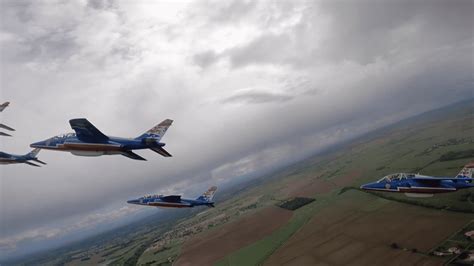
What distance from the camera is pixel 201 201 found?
5984 centimetres

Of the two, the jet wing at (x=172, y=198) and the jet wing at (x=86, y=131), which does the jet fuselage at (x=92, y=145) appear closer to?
the jet wing at (x=86, y=131)

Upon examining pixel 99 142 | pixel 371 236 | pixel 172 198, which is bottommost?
pixel 371 236

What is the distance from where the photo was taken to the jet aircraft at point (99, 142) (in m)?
26.0

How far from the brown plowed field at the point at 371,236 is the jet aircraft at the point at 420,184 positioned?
3488cm

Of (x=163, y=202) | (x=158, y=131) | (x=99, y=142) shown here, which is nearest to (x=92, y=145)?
(x=99, y=142)

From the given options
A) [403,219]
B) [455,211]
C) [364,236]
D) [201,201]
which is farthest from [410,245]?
[201,201]

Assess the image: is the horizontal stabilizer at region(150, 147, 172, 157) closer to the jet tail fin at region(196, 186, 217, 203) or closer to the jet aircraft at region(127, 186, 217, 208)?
the jet aircraft at region(127, 186, 217, 208)

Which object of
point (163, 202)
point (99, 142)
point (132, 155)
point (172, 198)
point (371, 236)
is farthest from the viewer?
point (371, 236)

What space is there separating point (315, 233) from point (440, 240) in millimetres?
41587

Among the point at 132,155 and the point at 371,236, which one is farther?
the point at 371,236

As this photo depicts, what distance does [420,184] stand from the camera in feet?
147

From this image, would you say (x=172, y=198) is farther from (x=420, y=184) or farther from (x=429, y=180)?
(x=429, y=180)

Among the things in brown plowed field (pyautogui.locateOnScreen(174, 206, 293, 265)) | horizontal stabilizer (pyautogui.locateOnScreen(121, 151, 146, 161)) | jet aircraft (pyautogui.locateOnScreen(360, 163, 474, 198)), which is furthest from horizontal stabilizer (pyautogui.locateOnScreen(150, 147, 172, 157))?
brown plowed field (pyautogui.locateOnScreen(174, 206, 293, 265))

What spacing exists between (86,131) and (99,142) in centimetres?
185
